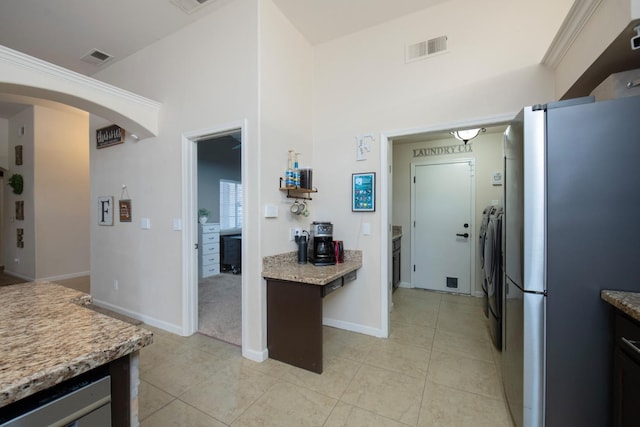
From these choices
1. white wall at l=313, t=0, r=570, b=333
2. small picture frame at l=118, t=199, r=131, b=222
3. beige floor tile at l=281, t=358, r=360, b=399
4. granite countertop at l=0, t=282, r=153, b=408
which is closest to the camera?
granite countertop at l=0, t=282, r=153, b=408

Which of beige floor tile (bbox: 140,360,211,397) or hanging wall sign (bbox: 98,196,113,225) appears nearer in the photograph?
beige floor tile (bbox: 140,360,211,397)

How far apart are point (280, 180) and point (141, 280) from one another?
7.48 feet

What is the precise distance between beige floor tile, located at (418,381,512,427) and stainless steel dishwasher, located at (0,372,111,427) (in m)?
1.75

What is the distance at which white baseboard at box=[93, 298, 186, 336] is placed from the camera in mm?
2908

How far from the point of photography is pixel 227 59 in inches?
101

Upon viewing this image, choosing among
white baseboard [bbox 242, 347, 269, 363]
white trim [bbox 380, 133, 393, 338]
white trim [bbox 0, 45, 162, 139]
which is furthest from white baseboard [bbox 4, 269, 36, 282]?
white trim [bbox 380, 133, 393, 338]

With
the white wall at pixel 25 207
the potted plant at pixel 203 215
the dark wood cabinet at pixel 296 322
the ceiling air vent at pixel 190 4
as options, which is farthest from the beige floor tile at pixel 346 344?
the white wall at pixel 25 207

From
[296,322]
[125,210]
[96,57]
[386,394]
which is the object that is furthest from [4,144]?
[386,394]

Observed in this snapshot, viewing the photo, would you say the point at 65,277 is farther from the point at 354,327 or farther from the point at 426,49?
the point at 426,49

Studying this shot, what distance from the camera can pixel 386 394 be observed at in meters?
1.92

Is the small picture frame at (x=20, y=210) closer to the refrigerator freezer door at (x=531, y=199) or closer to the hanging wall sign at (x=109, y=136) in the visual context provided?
the hanging wall sign at (x=109, y=136)

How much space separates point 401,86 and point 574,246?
6.92 ft

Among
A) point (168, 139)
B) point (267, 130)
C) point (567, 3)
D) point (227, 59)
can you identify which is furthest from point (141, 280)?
point (567, 3)

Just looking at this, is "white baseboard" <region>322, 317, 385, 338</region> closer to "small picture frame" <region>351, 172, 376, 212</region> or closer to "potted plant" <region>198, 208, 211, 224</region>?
"small picture frame" <region>351, 172, 376, 212</region>
